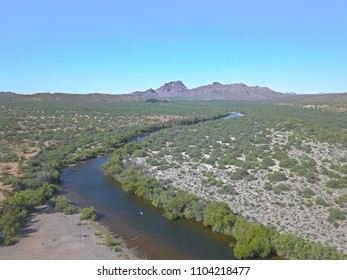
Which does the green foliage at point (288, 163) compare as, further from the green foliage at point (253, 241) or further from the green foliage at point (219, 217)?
the green foliage at point (253, 241)

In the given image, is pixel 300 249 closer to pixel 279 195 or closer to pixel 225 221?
pixel 225 221

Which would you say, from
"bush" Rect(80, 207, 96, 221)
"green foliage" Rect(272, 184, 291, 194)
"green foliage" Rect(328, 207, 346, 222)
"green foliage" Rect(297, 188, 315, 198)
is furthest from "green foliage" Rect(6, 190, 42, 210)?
"green foliage" Rect(328, 207, 346, 222)

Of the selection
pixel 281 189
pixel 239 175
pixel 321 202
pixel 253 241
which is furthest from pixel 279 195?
pixel 253 241

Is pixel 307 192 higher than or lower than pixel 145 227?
higher

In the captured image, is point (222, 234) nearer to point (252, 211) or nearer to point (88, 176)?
point (252, 211)

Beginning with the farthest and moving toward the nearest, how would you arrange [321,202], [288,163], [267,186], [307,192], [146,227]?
[288,163]
[267,186]
[307,192]
[321,202]
[146,227]

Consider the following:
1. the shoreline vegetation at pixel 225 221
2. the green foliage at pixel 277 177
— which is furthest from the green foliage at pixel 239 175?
the shoreline vegetation at pixel 225 221
